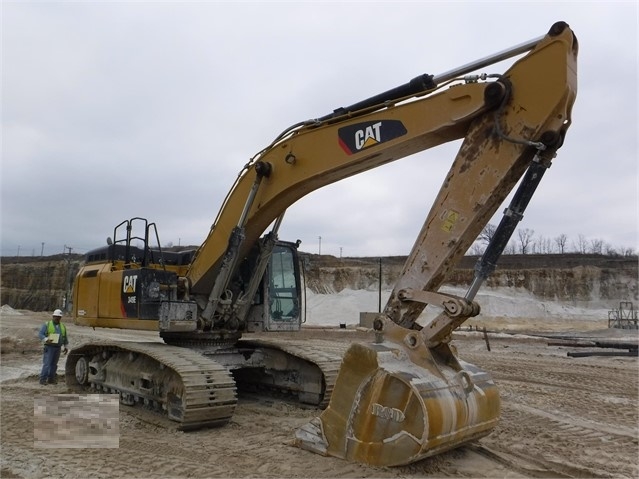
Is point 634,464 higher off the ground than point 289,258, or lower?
lower

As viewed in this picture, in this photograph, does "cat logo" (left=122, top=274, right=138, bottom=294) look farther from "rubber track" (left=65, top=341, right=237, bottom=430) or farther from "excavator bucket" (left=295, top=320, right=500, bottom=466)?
"excavator bucket" (left=295, top=320, right=500, bottom=466)

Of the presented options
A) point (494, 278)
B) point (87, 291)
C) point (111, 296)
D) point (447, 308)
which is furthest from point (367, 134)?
point (494, 278)

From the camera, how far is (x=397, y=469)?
4.59 m

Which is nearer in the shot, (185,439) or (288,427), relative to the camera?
(185,439)

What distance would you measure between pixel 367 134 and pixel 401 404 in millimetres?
2677

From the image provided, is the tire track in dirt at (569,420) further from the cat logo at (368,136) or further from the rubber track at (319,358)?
the cat logo at (368,136)

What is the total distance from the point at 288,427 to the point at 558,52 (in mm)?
4783

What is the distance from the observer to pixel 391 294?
5.22 m

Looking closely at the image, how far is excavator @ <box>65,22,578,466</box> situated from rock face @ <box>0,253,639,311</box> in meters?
31.9

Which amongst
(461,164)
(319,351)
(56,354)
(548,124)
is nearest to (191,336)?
(319,351)

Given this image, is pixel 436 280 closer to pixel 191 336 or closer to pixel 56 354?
pixel 191 336

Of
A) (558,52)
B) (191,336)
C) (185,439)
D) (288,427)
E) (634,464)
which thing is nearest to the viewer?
(558,52)

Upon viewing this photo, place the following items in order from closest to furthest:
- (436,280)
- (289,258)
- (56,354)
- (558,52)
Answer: (558,52)
(436,280)
(289,258)
(56,354)

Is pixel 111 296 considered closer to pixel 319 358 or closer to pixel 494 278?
pixel 319 358
